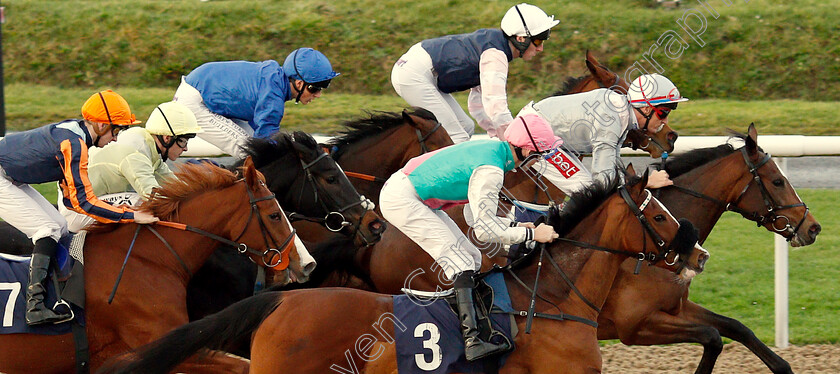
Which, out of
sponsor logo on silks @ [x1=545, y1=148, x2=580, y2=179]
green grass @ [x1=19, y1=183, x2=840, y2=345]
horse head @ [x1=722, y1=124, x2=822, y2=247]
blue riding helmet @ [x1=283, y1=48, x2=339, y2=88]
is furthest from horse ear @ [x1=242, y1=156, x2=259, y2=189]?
green grass @ [x1=19, y1=183, x2=840, y2=345]

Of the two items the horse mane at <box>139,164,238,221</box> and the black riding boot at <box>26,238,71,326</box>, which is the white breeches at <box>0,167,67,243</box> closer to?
the black riding boot at <box>26,238,71,326</box>

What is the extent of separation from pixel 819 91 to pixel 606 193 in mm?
9470

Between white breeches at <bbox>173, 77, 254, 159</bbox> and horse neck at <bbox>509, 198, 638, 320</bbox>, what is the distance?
7.43 feet

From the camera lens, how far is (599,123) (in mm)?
5270

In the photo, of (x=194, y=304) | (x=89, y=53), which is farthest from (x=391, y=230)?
(x=89, y=53)

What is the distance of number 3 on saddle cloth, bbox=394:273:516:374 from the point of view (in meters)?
3.78

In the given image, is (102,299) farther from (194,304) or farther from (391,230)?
(391,230)

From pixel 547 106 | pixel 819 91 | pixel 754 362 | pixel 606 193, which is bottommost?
pixel 819 91

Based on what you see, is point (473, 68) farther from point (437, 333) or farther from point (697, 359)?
point (437, 333)

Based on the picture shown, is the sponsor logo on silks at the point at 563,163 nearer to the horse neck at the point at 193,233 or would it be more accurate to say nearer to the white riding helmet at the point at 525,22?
the white riding helmet at the point at 525,22

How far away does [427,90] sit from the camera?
6176 millimetres

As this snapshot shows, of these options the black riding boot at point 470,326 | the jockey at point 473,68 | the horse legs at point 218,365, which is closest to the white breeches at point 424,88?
the jockey at point 473,68

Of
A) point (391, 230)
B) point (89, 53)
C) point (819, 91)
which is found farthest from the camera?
point (89, 53)

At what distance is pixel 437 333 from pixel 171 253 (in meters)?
1.33
